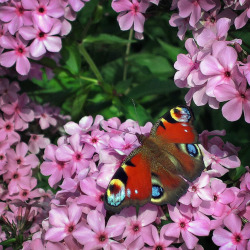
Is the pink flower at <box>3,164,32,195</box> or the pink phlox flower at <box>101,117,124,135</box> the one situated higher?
the pink phlox flower at <box>101,117,124,135</box>

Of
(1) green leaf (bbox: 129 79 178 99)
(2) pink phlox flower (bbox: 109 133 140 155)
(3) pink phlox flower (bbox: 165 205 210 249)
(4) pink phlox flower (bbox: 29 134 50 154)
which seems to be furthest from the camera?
(1) green leaf (bbox: 129 79 178 99)

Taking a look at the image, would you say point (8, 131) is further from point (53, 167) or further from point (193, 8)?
point (193, 8)

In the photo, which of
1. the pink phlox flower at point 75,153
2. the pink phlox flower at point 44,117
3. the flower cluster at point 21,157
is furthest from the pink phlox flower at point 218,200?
the pink phlox flower at point 44,117

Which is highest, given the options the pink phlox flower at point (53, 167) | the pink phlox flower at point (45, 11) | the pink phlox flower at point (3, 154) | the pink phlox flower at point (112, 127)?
the pink phlox flower at point (45, 11)

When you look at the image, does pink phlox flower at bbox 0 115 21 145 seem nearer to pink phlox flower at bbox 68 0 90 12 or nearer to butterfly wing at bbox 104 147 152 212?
pink phlox flower at bbox 68 0 90 12

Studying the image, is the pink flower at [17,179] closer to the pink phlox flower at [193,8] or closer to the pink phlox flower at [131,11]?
the pink phlox flower at [131,11]

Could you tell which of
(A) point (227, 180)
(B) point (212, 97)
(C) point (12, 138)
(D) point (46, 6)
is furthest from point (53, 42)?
(A) point (227, 180)

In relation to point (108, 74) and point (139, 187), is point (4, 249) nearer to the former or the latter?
point (139, 187)

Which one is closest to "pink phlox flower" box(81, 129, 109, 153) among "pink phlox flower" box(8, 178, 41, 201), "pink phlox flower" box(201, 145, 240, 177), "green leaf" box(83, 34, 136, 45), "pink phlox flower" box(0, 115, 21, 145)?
"pink phlox flower" box(201, 145, 240, 177)
